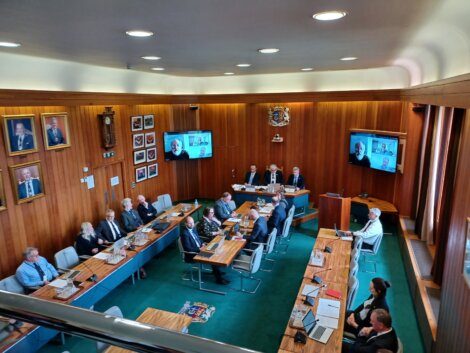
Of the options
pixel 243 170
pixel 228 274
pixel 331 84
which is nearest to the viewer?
pixel 228 274

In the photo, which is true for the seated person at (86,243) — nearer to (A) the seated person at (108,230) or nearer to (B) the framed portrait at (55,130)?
(A) the seated person at (108,230)

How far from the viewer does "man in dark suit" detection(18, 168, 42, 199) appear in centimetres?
627

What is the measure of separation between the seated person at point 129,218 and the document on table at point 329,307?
4916 millimetres

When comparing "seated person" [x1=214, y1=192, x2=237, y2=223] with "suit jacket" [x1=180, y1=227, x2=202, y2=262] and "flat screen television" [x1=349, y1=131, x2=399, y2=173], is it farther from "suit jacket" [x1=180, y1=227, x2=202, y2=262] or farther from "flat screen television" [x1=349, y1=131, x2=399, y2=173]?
"flat screen television" [x1=349, y1=131, x2=399, y2=173]

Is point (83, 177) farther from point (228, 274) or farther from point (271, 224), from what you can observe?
point (271, 224)

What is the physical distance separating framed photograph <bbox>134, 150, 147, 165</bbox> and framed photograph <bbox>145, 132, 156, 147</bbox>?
336 mm

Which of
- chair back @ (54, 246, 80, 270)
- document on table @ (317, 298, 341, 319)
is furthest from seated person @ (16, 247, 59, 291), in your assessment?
document on table @ (317, 298, 341, 319)

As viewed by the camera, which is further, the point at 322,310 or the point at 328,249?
the point at 328,249

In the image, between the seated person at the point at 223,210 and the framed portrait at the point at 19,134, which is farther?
the seated person at the point at 223,210

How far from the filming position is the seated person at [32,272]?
5469mm

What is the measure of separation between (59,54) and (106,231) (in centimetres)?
376

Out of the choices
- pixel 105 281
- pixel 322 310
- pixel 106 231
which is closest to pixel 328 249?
pixel 322 310

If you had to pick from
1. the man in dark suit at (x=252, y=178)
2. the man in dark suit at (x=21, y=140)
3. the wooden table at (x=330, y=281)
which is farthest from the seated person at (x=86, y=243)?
the man in dark suit at (x=252, y=178)

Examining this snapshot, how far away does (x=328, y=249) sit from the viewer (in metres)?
6.22
